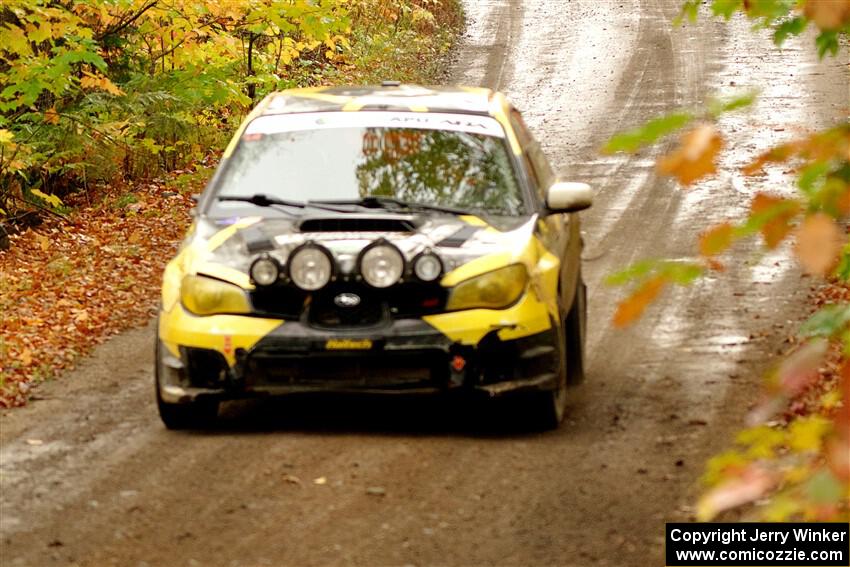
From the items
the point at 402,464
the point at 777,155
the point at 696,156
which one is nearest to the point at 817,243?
the point at 696,156

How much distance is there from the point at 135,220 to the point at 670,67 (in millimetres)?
14072

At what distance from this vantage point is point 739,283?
12.0m

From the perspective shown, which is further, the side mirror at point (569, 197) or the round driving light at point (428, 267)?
the side mirror at point (569, 197)

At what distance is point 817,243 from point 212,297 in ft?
17.0

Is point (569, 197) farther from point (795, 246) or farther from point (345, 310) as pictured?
point (795, 246)

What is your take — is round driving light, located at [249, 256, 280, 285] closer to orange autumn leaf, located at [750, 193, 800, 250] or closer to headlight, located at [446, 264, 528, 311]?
headlight, located at [446, 264, 528, 311]

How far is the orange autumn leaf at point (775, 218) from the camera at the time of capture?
2.58 metres

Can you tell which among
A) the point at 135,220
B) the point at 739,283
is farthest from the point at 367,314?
the point at 135,220

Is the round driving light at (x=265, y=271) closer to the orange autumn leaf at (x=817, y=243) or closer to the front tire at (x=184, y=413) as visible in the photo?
the front tire at (x=184, y=413)

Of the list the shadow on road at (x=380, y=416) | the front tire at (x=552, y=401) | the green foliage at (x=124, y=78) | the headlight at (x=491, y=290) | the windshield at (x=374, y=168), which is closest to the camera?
the headlight at (x=491, y=290)

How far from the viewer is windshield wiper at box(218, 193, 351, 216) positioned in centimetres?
763

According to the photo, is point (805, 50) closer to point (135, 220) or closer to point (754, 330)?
point (135, 220)
